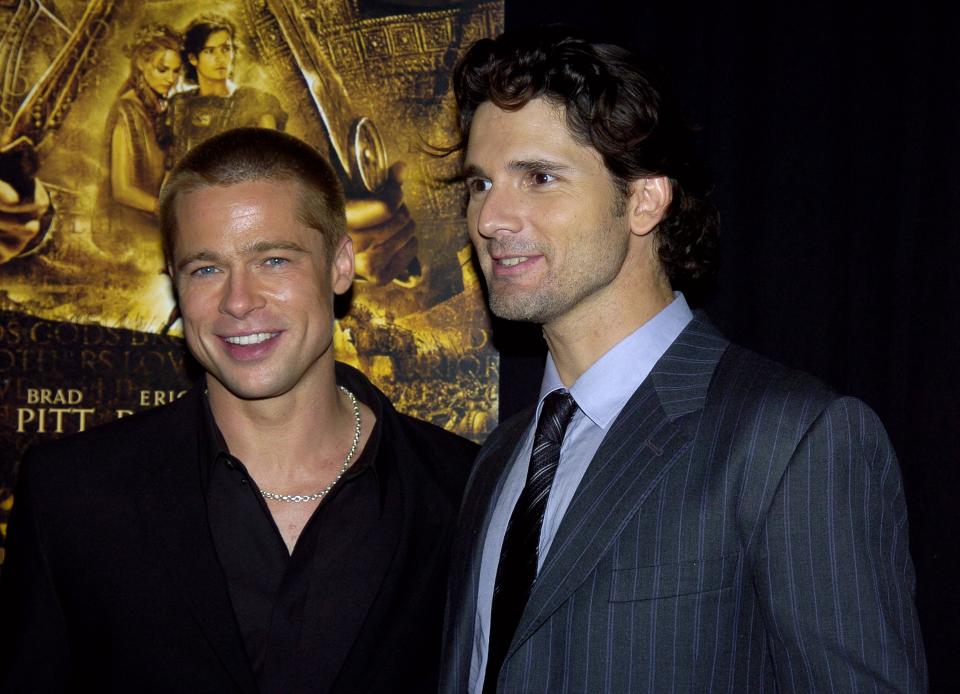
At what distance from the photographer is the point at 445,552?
218cm

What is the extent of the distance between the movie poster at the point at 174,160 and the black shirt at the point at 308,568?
746 mm

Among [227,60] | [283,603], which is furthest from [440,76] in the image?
[283,603]

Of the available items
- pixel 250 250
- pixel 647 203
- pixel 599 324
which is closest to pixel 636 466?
pixel 599 324

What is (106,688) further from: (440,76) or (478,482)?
(440,76)

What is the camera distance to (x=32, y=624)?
193 cm

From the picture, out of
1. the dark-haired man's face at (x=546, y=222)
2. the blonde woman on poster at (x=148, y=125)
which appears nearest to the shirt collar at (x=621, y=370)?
the dark-haired man's face at (x=546, y=222)

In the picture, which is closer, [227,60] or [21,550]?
[21,550]

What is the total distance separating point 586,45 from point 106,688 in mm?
1752

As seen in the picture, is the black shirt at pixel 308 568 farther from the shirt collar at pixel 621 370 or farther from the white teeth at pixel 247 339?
the shirt collar at pixel 621 370

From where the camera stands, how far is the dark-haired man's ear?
199 cm

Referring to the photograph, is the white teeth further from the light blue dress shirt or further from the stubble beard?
the light blue dress shirt

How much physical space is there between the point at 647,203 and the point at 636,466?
67cm

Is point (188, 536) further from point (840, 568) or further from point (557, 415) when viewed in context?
point (840, 568)

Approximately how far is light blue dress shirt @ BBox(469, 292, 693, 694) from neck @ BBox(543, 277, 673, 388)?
3 centimetres
